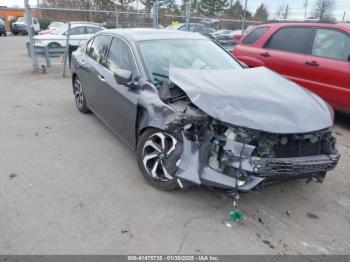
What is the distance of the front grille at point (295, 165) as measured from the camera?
2799mm

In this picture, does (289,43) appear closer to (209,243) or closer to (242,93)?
(242,93)

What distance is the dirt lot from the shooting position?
2.73 metres

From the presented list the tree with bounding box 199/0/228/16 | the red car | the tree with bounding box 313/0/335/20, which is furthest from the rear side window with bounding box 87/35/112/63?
the tree with bounding box 199/0/228/16

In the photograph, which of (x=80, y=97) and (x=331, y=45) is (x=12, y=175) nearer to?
(x=80, y=97)

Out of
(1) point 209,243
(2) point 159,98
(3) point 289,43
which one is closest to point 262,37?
(3) point 289,43

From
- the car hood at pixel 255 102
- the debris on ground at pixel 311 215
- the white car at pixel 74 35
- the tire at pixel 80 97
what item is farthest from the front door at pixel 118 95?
the white car at pixel 74 35

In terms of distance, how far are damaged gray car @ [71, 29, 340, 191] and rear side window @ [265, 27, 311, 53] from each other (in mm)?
2418

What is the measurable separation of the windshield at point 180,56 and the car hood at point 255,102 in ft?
1.39

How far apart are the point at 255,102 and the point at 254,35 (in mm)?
4454

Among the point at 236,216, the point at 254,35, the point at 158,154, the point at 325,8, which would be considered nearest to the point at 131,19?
the point at 254,35

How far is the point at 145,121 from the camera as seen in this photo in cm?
347

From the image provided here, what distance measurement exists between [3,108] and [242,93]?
523cm

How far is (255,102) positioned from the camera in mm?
3045

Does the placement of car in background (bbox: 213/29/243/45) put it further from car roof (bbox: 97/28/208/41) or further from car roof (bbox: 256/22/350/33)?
car roof (bbox: 97/28/208/41)
